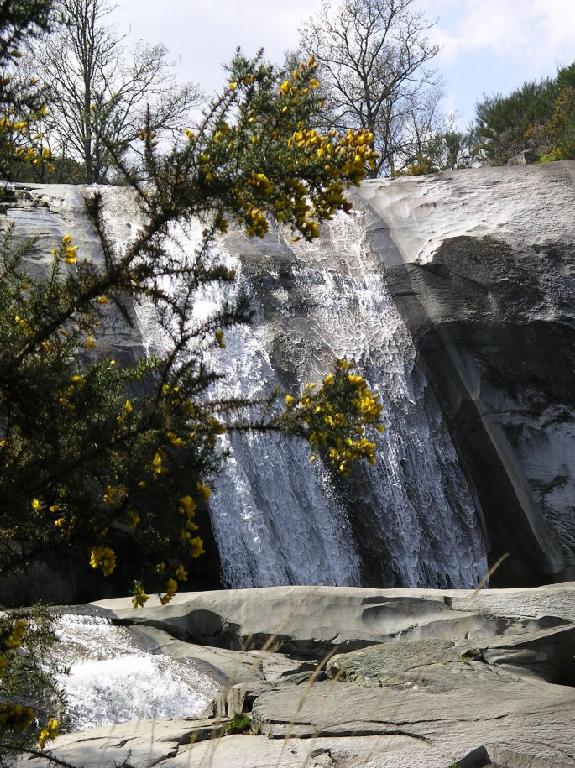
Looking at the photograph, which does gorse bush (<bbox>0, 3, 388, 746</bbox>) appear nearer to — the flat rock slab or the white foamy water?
the white foamy water

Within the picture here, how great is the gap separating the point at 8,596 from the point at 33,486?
592 centimetres

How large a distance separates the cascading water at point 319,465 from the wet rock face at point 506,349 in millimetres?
281

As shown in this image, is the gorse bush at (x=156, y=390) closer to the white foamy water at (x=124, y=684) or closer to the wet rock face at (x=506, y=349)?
the white foamy water at (x=124, y=684)

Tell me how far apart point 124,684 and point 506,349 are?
6.59 metres

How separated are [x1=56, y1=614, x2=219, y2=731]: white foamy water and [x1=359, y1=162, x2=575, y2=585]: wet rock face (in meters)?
5.12

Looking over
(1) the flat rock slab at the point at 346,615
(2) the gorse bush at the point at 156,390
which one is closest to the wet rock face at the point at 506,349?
(1) the flat rock slab at the point at 346,615

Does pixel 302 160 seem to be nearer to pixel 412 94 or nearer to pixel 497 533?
pixel 497 533

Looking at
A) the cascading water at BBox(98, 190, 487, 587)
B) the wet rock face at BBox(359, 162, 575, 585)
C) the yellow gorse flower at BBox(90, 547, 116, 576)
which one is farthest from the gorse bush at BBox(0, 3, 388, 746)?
the wet rock face at BBox(359, 162, 575, 585)

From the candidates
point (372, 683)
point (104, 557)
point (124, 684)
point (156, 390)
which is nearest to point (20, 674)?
point (104, 557)

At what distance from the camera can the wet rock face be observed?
10180mm

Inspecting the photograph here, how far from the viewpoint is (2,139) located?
3.82 m

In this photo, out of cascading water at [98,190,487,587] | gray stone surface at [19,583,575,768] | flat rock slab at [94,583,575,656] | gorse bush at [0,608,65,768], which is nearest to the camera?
gorse bush at [0,608,65,768]

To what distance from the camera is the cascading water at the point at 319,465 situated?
9.28 meters

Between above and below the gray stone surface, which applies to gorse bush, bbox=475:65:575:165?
above
